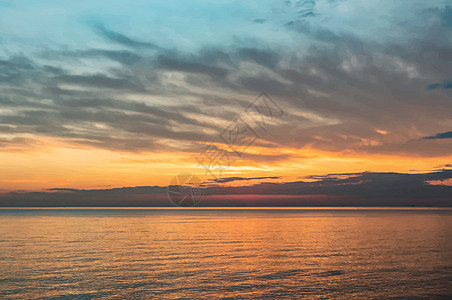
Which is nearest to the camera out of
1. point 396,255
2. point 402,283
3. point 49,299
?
point 49,299

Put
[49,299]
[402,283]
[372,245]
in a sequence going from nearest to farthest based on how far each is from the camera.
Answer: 1. [49,299]
2. [402,283]
3. [372,245]

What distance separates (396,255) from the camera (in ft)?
202

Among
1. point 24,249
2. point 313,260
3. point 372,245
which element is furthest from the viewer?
point 372,245

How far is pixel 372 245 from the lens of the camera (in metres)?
76.1

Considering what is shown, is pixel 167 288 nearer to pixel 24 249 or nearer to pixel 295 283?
pixel 295 283

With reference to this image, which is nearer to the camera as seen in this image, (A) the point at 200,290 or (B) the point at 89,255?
(A) the point at 200,290

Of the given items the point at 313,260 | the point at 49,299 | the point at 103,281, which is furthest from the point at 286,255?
the point at 49,299

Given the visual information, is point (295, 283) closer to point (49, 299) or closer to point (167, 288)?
point (167, 288)

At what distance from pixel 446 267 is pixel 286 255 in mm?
22816

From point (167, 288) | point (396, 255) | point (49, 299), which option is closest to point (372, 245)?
point (396, 255)

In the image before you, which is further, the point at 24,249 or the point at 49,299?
the point at 24,249

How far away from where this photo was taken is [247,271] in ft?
157

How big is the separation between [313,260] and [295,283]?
16.8 metres

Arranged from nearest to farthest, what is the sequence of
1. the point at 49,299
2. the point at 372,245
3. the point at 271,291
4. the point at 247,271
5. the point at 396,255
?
the point at 49,299 < the point at 271,291 < the point at 247,271 < the point at 396,255 < the point at 372,245
